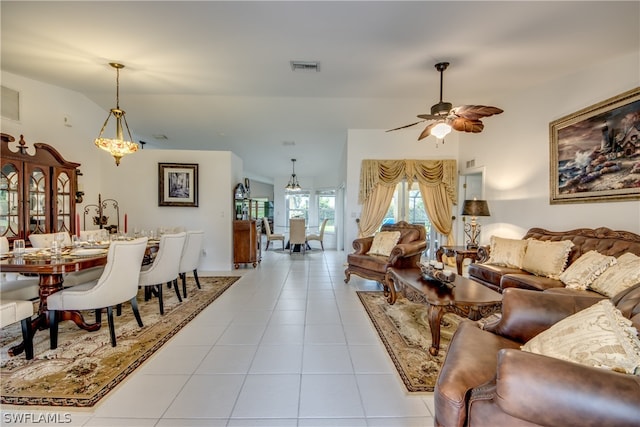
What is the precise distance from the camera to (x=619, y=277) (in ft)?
7.92

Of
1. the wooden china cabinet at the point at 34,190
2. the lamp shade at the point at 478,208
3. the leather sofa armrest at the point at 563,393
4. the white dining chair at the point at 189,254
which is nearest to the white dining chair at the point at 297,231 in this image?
the white dining chair at the point at 189,254

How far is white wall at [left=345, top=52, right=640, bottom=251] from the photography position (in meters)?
3.14

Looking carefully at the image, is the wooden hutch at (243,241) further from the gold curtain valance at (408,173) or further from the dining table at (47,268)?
the dining table at (47,268)

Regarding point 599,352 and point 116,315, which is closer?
point 599,352

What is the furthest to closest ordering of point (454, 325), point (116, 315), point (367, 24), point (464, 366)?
point (116, 315) → point (454, 325) → point (367, 24) → point (464, 366)

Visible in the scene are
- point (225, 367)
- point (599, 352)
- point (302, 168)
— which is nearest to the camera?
point (599, 352)

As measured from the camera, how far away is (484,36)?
287 centimetres

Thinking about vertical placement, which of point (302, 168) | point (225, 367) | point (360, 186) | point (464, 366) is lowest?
point (225, 367)

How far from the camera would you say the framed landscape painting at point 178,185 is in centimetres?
550

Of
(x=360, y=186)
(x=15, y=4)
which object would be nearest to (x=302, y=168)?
(x=360, y=186)

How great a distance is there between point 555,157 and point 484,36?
6.55ft

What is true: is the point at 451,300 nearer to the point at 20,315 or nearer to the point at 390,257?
the point at 390,257

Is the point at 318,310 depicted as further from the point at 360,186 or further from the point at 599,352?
the point at 360,186

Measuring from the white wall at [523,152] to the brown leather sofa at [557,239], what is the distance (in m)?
0.20
